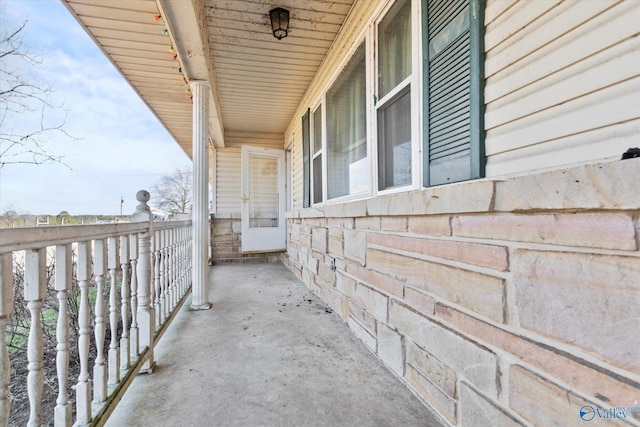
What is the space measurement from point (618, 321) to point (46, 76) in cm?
584

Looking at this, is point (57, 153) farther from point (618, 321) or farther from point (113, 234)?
point (618, 321)

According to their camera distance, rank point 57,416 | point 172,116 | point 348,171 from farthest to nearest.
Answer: point 172,116, point 348,171, point 57,416

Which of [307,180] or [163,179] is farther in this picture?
[163,179]

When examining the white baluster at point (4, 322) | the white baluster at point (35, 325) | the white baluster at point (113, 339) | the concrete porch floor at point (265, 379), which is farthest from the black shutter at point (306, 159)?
the white baluster at point (4, 322)

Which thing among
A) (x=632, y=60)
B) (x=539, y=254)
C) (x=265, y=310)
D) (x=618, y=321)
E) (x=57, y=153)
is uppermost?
(x=57, y=153)

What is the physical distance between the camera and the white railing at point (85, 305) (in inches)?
35.1

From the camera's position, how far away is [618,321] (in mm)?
763

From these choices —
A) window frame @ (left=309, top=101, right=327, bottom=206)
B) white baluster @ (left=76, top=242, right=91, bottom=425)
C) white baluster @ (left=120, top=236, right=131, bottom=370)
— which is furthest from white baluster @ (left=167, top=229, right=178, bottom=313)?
window frame @ (left=309, top=101, right=327, bottom=206)

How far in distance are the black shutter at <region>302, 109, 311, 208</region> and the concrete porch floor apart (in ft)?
6.85

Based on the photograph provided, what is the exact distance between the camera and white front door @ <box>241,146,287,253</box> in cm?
559

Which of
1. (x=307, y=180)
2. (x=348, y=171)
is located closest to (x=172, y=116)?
(x=307, y=180)

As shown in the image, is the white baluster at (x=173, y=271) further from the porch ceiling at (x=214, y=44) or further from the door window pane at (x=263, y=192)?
the door window pane at (x=263, y=192)
